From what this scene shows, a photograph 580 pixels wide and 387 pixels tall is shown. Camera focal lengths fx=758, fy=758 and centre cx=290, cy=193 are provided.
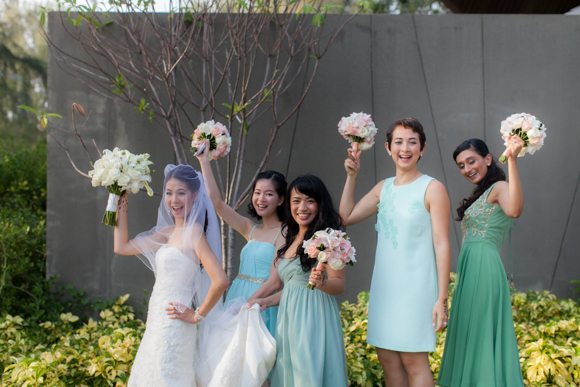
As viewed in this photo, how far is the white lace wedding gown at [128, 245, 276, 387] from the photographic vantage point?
3826 millimetres

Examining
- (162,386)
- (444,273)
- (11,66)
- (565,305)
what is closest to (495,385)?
(444,273)

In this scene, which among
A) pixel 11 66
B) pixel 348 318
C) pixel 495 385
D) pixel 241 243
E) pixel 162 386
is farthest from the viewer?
pixel 11 66

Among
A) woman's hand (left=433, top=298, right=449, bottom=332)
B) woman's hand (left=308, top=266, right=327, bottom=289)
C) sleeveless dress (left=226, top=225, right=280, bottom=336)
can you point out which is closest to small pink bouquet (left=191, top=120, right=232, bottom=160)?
sleeveless dress (left=226, top=225, right=280, bottom=336)

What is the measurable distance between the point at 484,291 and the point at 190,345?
5.39 feet

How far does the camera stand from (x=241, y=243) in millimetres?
7102

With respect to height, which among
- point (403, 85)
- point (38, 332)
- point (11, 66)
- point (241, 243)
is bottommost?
point (38, 332)

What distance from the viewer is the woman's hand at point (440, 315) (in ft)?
12.5

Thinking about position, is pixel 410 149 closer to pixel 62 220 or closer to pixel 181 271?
pixel 181 271

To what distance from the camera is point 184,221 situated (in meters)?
4.02

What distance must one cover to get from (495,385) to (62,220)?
4507 millimetres

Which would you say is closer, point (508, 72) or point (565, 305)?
point (565, 305)

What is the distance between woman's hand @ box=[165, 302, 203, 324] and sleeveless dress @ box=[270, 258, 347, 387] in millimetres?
439

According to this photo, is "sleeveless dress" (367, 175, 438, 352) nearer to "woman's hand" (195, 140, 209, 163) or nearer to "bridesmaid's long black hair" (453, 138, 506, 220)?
"bridesmaid's long black hair" (453, 138, 506, 220)

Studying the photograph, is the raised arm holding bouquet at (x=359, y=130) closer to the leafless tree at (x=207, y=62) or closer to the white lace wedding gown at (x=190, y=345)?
the white lace wedding gown at (x=190, y=345)
